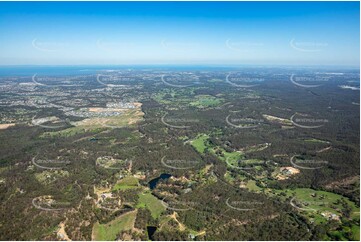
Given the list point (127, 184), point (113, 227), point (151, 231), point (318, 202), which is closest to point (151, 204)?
point (151, 231)

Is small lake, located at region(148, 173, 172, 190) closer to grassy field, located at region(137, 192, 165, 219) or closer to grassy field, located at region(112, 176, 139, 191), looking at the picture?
grassy field, located at region(112, 176, 139, 191)

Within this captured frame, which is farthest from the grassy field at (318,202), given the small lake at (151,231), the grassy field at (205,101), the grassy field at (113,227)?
the grassy field at (205,101)

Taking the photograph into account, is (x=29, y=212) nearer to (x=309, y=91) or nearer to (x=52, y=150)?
(x=52, y=150)

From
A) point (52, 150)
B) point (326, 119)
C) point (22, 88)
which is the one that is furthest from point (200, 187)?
point (22, 88)

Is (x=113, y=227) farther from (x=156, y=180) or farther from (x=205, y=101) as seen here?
(x=205, y=101)

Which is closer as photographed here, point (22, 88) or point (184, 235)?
point (184, 235)

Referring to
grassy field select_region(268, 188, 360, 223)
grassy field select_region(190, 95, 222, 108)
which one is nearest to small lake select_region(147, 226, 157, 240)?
grassy field select_region(268, 188, 360, 223)

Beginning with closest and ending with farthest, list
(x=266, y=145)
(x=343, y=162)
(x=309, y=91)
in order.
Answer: (x=343, y=162), (x=266, y=145), (x=309, y=91)
